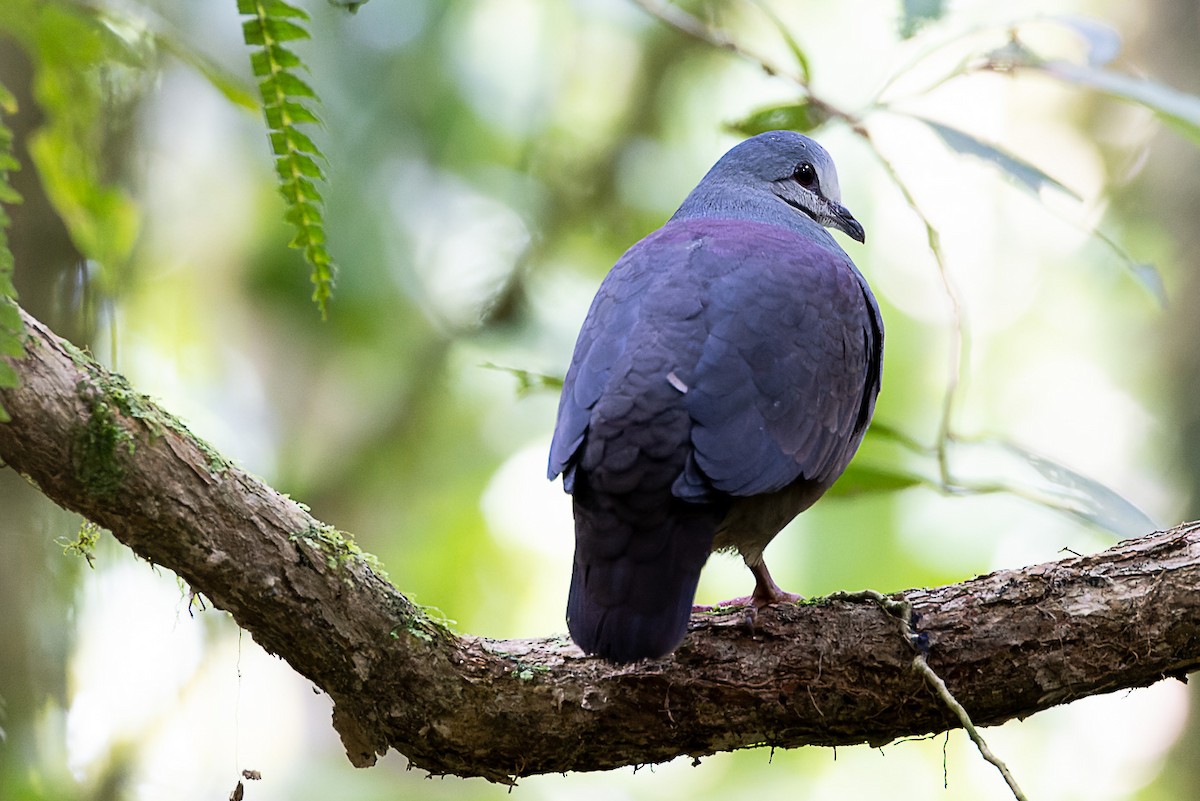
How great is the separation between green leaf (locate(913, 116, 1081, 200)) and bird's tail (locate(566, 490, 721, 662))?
4.64ft

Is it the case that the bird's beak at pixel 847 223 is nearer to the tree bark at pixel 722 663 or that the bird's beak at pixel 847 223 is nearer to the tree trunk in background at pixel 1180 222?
the tree bark at pixel 722 663

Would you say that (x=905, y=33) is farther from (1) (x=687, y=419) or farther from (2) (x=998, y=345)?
(2) (x=998, y=345)

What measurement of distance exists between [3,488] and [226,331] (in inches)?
108

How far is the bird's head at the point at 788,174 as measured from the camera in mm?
4547

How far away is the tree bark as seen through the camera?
9.25 feet

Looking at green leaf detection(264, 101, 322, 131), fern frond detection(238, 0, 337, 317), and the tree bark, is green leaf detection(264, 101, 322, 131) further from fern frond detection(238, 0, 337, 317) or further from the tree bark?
the tree bark

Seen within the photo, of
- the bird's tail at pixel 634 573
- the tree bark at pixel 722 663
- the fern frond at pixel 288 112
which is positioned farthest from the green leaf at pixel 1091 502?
the fern frond at pixel 288 112

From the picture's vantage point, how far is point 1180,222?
6.20 m

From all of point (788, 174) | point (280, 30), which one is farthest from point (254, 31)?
point (788, 174)

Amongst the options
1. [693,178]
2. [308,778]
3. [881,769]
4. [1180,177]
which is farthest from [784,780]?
[1180,177]

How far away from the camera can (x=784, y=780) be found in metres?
7.21

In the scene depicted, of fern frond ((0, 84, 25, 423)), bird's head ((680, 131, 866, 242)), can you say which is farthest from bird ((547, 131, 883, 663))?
fern frond ((0, 84, 25, 423))

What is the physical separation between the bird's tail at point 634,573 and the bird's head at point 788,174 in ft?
6.41

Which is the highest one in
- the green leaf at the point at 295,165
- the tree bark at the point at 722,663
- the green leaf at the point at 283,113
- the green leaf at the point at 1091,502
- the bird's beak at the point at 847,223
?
the bird's beak at the point at 847,223
